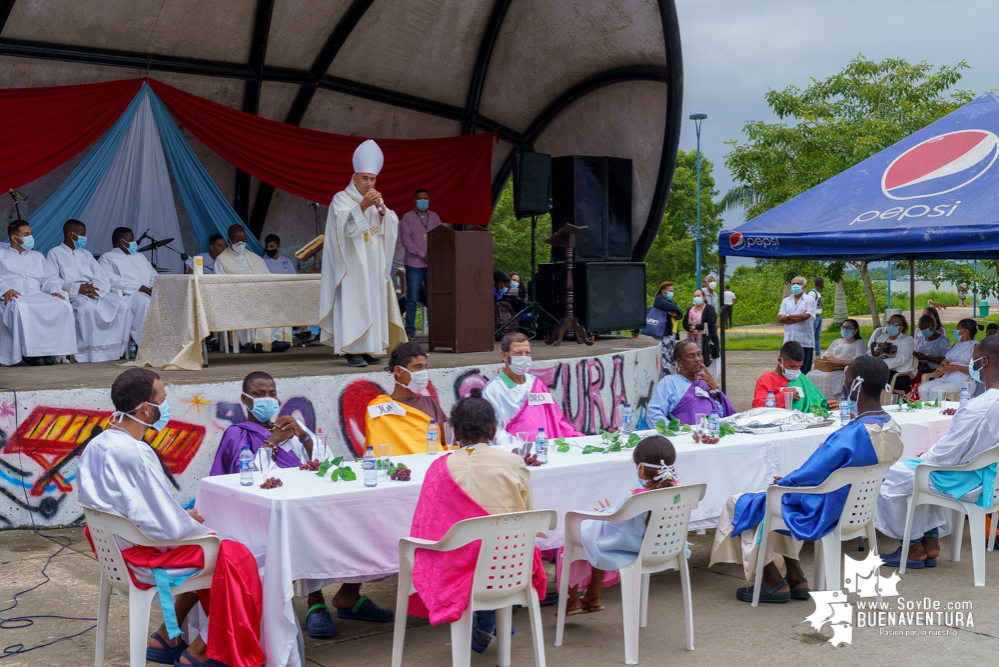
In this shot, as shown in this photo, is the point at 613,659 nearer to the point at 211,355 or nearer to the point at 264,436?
the point at 264,436

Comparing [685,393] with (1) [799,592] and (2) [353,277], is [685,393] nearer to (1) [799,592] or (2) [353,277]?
(1) [799,592]

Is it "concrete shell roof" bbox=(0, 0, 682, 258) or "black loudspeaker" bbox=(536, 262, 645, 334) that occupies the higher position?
"concrete shell roof" bbox=(0, 0, 682, 258)

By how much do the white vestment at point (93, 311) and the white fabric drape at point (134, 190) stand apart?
0.90 m

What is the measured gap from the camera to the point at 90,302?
8.77 metres

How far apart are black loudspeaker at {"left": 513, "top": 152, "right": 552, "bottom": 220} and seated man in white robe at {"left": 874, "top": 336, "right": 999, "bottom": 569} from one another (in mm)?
6535

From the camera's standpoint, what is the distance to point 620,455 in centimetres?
481

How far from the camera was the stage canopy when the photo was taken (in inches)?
301

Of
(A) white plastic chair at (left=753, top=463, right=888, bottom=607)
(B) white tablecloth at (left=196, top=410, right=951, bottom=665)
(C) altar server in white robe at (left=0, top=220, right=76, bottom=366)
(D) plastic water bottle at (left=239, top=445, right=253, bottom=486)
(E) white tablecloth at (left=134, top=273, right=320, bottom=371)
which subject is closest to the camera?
(B) white tablecloth at (left=196, top=410, right=951, bottom=665)

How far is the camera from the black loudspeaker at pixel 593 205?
11.5 metres

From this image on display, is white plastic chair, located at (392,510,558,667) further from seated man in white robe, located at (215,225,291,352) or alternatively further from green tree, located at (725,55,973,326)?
green tree, located at (725,55,973,326)

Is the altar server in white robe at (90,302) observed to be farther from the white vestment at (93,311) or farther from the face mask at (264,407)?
the face mask at (264,407)

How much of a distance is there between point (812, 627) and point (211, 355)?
22.6 ft

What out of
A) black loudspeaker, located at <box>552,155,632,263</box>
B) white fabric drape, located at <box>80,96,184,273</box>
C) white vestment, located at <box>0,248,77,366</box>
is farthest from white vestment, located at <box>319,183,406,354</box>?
black loudspeaker, located at <box>552,155,632,263</box>

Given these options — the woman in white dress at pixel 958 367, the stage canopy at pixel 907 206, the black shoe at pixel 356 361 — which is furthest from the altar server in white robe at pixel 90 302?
the woman in white dress at pixel 958 367
